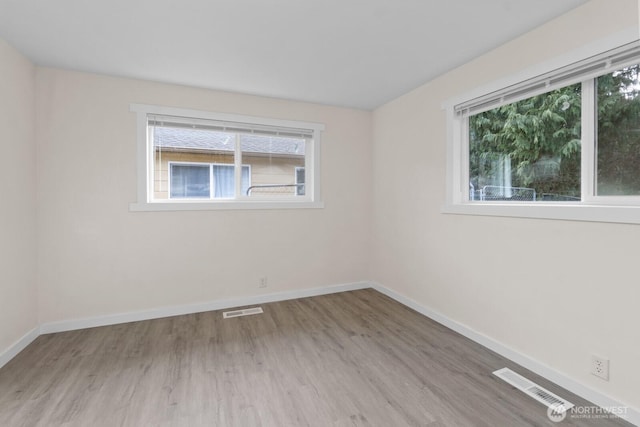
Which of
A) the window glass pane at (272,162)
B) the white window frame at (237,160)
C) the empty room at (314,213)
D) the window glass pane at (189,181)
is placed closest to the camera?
the empty room at (314,213)

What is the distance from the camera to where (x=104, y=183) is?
273 cm

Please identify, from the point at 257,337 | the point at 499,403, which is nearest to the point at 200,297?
the point at 257,337

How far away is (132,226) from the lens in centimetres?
284

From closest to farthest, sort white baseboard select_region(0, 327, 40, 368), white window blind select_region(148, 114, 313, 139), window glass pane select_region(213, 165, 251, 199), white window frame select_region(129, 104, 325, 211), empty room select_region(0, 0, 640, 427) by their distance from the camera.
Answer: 1. empty room select_region(0, 0, 640, 427)
2. white baseboard select_region(0, 327, 40, 368)
3. white window frame select_region(129, 104, 325, 211)
4. white window blind select_region(148, 114, 313, 139)
5. window glass pane select_region(213, 165, 251, 199)

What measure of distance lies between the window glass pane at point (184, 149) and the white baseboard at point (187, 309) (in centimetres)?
117

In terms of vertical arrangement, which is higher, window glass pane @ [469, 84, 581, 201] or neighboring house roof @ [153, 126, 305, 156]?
neighboring house roof @ [153, 126, 305, 156]

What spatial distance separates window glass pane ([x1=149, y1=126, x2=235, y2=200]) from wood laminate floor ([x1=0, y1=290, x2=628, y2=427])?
1.41 m

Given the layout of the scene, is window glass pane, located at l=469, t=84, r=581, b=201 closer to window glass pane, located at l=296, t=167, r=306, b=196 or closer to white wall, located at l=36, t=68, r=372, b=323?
white wall, located at l=36, t=68, r=372, b=323

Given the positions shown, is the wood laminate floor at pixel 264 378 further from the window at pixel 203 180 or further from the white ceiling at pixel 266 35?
the white ceiling at pixel 266 35

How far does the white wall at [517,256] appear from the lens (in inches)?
64.3

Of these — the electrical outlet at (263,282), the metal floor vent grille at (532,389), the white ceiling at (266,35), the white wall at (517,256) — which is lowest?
the metal floor vent grille at (532,389)

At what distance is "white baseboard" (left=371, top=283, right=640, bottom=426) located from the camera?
1648 millimetres

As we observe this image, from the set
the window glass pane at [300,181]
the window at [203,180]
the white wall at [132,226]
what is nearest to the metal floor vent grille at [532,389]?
the white wall at [132,226]

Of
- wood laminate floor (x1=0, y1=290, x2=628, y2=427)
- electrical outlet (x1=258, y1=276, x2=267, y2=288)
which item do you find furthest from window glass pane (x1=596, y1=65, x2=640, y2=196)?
electrical outlet (x1=258, y1=276, x2=267, y2=288)
